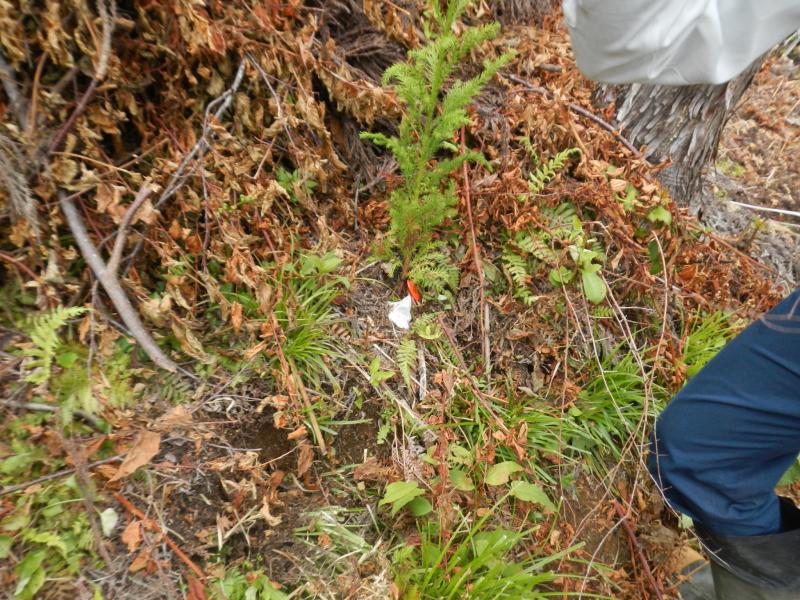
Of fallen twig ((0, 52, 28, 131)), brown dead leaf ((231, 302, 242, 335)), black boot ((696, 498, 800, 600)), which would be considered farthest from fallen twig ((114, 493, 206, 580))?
black boot ((696, 498, 800, 600))

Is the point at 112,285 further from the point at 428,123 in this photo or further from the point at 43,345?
the point at 428,123

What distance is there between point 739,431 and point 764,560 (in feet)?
1.93

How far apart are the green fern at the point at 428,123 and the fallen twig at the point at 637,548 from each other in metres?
1.50

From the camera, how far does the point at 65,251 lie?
6.81 ft

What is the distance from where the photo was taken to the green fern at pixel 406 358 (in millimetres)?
2379

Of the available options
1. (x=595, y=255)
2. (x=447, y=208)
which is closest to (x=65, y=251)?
(x=447, y=208)

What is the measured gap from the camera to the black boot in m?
1.96

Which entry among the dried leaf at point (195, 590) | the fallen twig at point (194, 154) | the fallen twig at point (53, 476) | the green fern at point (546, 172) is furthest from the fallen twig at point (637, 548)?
the fallen twig at point (194, 154)

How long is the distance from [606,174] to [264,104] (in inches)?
75.1

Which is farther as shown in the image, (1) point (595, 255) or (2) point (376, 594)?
(1) point (595, 255)

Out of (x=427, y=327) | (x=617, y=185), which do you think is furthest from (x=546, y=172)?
(x=427, y=327)

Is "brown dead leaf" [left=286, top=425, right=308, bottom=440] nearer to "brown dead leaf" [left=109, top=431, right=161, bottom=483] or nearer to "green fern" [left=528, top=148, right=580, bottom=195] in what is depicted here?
"brown dead leaf" [left=109, top=431, right=161, bottom=483]

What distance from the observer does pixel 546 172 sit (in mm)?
2814

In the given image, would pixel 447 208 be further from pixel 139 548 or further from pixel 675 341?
pixel 139 548
